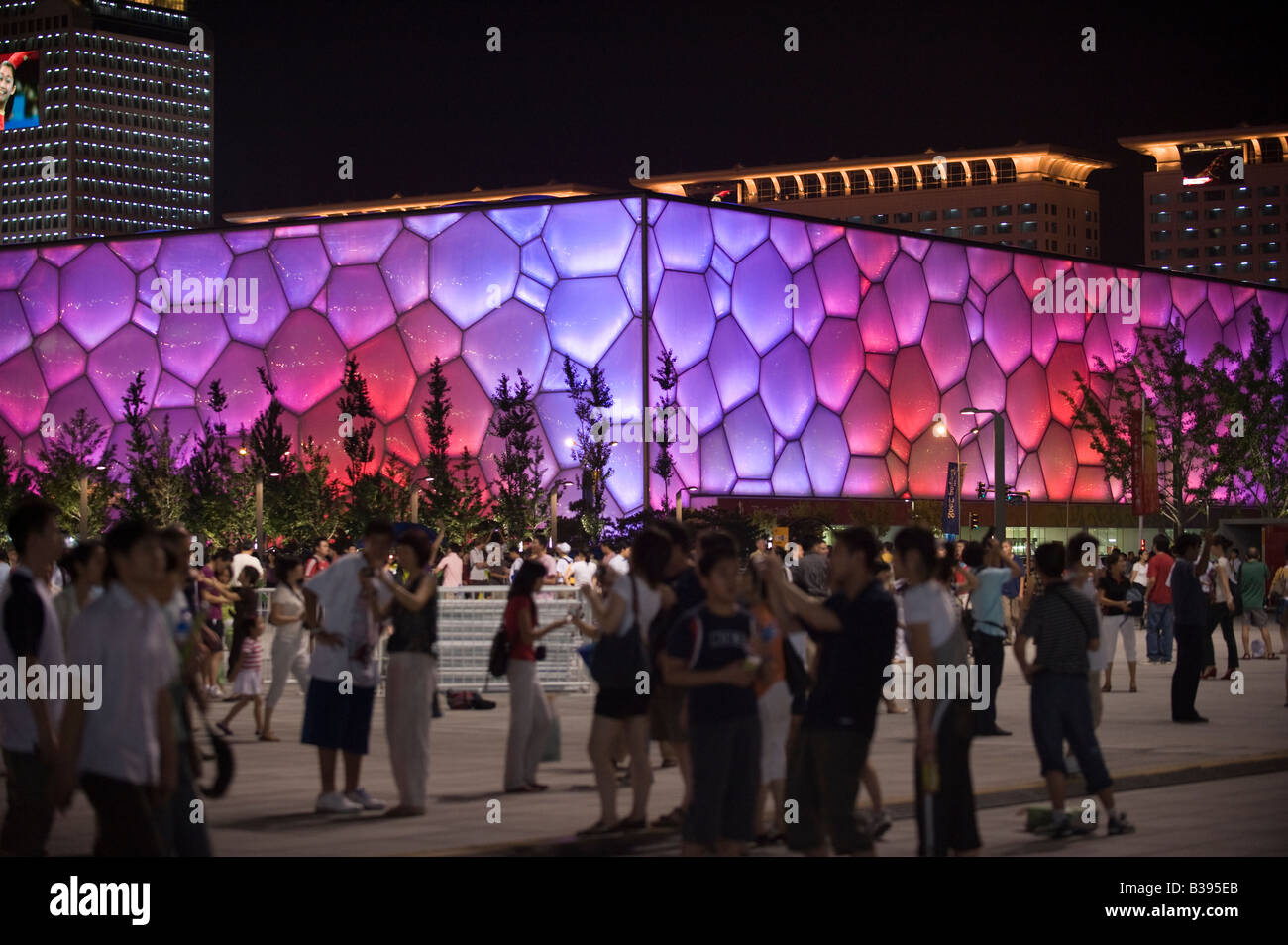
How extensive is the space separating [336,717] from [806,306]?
1970 inches

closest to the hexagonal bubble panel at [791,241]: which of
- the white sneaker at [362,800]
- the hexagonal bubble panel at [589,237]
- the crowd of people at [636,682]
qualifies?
the hexagonal bubble panel at [589,237]

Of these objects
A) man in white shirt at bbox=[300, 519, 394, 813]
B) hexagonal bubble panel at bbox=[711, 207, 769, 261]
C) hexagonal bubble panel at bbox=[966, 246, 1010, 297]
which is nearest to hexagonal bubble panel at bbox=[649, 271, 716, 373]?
hexagonal bubble panel at bbox=[711, 207, 769, 261]

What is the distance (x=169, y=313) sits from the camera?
6462 centimetres

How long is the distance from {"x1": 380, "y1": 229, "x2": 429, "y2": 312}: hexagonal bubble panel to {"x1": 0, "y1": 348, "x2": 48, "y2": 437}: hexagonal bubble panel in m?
15.3

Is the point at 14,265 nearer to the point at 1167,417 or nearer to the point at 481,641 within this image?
the point at 1167,417

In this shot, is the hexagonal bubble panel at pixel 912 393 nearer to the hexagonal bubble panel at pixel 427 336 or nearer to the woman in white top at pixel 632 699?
the hexagonal bubble panel at pixel 427 336

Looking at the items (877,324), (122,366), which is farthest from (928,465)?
(122,366)

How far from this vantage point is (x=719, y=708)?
8.00 m

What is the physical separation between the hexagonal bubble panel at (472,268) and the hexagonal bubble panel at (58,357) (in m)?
15.3

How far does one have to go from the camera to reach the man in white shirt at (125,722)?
6418 millimetres

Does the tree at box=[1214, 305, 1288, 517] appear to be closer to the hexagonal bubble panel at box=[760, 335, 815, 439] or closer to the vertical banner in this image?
the hexagonal bubble panel at box=[760, 335, 815, 439]

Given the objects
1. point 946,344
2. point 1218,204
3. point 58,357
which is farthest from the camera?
point 1218,204

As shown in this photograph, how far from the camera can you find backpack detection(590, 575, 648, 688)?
10.8 m
